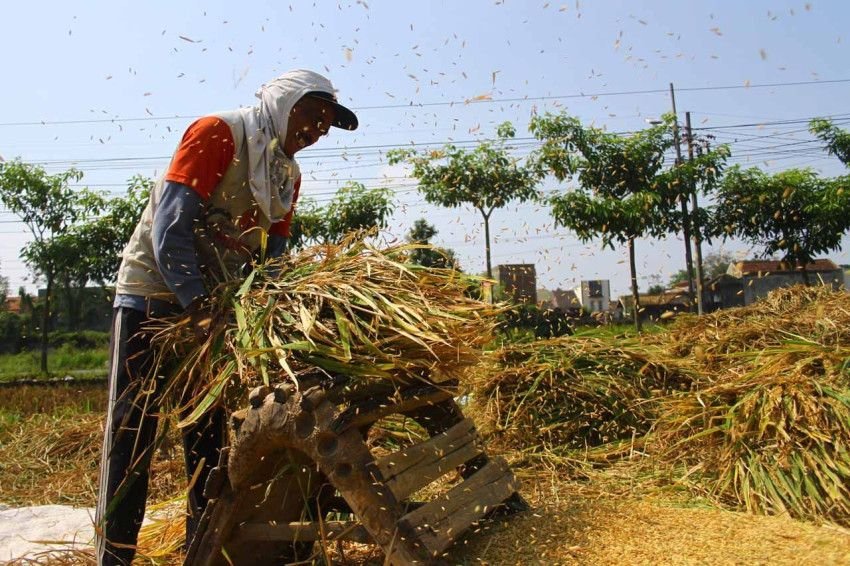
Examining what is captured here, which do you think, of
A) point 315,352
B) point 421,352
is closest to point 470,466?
point 421,352

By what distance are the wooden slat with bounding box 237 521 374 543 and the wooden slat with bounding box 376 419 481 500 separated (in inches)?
6.9

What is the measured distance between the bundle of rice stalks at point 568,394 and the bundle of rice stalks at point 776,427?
0.84 ft

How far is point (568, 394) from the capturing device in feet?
13.9

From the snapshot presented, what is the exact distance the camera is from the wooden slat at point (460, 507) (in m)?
2.18

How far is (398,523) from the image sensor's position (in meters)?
2.15

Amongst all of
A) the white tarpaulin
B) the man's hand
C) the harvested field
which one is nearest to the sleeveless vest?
the man's hand

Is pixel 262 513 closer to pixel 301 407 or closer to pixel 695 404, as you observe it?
pixel 301 407

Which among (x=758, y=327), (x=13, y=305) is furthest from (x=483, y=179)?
(x=13, y=305)

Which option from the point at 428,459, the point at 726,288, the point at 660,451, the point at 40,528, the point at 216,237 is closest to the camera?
the point at 428,459

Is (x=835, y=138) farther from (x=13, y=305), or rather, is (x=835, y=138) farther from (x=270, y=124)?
(x=13, y=305)

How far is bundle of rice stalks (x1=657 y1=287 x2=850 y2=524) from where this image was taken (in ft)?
9.27

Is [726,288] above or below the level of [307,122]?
below

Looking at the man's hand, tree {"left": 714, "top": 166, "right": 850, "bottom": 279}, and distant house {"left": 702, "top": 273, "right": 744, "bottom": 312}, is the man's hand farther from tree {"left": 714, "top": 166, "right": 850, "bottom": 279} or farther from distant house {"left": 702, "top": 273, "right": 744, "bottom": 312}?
distant house {"left": 702, "top": 273, "right": 744, "bottom": 312}

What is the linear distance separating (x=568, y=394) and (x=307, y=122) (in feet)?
7.18
